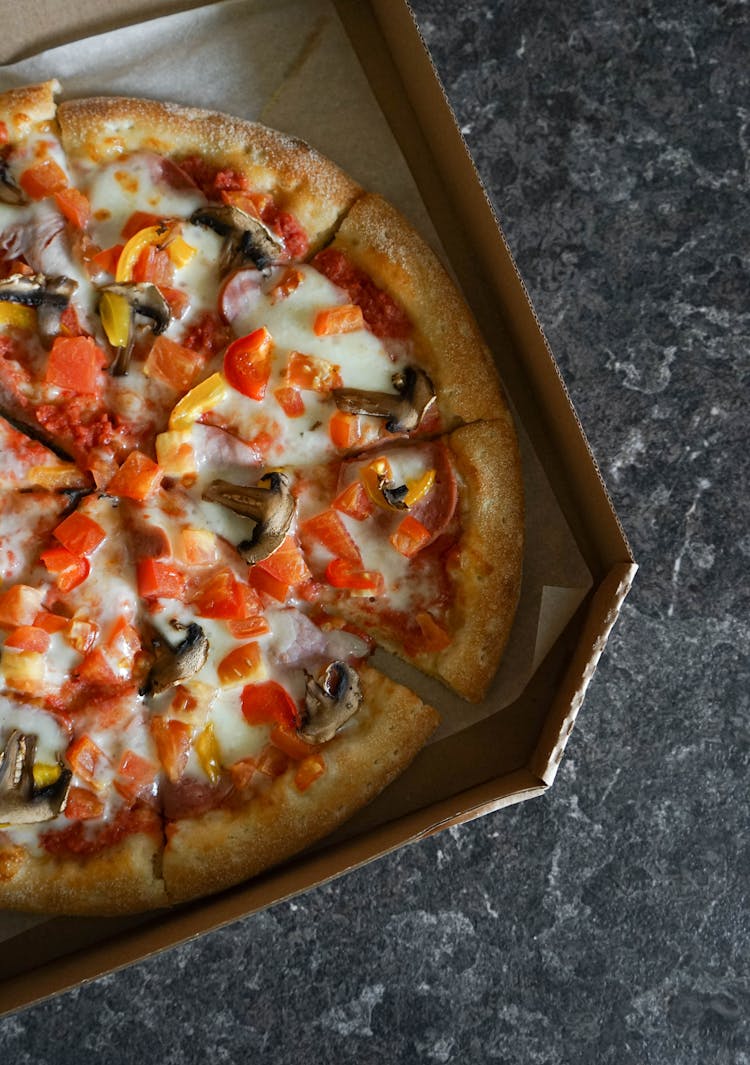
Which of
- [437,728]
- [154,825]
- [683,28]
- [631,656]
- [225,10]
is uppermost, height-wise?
[225,10]

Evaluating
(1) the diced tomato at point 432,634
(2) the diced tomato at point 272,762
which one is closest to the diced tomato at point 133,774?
(2) the diced tomato at point 272,762

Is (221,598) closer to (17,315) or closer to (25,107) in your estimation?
(17,315)

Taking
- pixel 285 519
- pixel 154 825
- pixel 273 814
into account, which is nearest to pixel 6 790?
pixel 154 825

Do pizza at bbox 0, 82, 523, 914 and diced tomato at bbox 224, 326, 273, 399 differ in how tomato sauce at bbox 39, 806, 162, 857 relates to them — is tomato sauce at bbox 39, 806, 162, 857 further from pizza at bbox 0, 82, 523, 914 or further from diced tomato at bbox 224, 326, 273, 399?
diced tomato at bbox 224, 326, 273, 399

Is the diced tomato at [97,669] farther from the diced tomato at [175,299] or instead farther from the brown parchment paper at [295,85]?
the diced tomato at [175,299]

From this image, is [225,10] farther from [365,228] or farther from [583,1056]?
[583,1056]

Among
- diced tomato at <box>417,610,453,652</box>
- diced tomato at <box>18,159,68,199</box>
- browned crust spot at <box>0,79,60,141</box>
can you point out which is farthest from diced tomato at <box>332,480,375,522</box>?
browned crust spot at <box>0,79,60,141</box>

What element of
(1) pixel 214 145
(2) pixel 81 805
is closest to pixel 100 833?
(2) pixel 81 805
